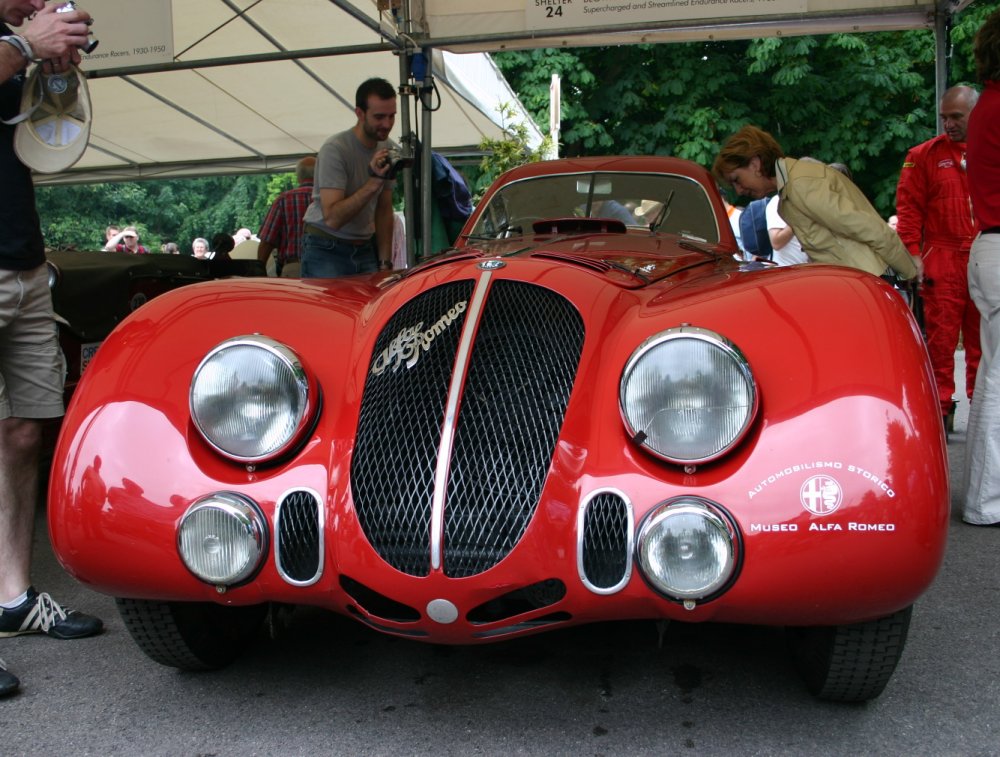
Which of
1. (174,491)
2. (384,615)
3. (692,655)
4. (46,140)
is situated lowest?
(692,655)

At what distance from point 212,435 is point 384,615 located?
59 cm

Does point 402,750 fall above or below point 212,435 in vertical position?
A: below

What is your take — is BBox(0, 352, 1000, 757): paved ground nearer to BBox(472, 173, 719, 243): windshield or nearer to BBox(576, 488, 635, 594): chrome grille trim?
BBox(576, 488, 635, 594): chrome grille trim

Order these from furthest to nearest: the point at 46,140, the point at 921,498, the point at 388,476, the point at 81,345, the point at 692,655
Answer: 1. the point at 81,345
2. the point at 46,140
3. the point at 692,655
4. the point at 388,476
5. the point at 921,498

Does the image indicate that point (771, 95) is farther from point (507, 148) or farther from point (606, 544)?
point (606, 544)

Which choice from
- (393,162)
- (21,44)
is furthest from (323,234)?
(21,44)

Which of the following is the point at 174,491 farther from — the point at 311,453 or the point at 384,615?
the point at 384,615

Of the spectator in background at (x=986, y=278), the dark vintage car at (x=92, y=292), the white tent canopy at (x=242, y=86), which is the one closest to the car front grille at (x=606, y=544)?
the spectator in background at (x=986, y=278)

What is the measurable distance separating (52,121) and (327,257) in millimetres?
2477

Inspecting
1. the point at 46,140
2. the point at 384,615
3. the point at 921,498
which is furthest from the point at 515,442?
the point at 46,140

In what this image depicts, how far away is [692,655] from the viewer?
106 inches

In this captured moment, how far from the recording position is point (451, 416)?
7.21 ft

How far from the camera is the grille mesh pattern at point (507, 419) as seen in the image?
6.78 ft

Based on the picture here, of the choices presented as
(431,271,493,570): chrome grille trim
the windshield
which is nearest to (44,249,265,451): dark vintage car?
the windshield
